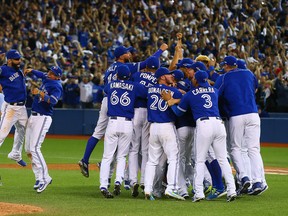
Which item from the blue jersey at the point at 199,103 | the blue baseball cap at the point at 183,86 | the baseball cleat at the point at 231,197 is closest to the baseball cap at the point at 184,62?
the blue baseball cap at the point at 183,86

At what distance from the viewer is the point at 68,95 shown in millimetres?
28109

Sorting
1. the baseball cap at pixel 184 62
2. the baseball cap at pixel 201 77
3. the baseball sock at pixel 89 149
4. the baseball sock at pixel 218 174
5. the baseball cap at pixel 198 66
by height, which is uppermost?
the baseball cap at pixel 184 62

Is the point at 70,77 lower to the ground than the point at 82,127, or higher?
higher

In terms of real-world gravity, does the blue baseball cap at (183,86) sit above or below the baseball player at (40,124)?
above

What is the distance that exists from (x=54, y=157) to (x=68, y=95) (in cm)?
697

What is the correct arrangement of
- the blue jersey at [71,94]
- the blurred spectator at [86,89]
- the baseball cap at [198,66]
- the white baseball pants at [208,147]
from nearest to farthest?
the white baseball pants at [208,147] → the baseball cap at [198,66] → the blurred spectator at [86,89] → the blue jersey at [71,94]

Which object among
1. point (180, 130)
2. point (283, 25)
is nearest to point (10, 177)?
point (180, 130)

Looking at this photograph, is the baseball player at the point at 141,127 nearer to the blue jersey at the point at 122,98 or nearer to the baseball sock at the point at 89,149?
the blue jersey at the point at 122,98

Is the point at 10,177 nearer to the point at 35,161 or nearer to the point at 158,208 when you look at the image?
the point at 35,161

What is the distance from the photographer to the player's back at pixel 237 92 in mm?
Result: 13930

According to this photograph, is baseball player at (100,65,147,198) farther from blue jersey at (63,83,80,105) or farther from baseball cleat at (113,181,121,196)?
blue jersey at (63,83,80,105)

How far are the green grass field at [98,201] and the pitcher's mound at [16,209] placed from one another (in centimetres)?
17

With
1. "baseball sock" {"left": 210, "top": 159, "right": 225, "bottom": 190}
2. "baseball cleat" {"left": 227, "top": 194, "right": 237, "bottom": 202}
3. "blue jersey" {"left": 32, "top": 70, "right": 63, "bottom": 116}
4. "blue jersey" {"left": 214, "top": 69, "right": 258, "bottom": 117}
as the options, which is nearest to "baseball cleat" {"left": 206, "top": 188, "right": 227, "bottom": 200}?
"baseball sock" {"left": 210, "top": 159, "right": 225, "bottom": 190}

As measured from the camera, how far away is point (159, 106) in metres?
13.1
